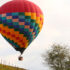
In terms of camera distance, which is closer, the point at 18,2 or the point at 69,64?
the point at 18,2

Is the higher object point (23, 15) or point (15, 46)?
point (23, 15)

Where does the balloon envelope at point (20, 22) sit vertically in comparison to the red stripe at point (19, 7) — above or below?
below

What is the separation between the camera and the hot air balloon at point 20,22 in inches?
2233

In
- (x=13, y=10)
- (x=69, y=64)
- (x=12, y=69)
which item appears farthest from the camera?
(x=12, y=69)

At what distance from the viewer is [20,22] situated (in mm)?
56656

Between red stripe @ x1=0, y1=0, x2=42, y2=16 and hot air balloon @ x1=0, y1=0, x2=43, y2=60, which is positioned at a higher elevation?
red stripe @ x1=0, y1=0, x2=42, y2=16

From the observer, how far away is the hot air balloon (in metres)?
56.7

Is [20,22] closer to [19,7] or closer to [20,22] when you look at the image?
[20,22]

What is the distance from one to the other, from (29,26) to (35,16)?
1824mm

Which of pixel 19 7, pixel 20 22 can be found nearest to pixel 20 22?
pixel 20 22

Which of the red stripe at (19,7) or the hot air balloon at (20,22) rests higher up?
the red stripe at (19,7)

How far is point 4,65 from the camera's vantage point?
87000 mm

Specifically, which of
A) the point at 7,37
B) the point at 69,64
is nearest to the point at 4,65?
the point at 69,64

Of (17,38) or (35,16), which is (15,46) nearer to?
(17,38)
